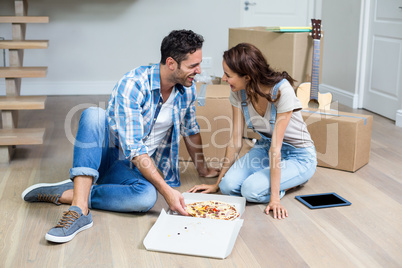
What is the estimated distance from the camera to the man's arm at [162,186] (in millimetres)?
1803

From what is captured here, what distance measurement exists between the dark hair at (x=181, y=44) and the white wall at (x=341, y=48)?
2.52 meters

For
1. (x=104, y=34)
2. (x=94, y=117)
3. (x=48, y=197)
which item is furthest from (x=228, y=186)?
(x=104, y=34)

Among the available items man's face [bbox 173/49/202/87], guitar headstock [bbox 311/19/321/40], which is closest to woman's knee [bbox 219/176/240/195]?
man's face [bbox 173/49/202/87]

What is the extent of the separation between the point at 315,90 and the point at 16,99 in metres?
1.83

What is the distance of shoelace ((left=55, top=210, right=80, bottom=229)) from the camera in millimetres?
1767

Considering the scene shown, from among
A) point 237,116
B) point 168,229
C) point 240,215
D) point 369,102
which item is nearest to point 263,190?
point 240,215

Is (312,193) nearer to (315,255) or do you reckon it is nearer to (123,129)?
(315,255)

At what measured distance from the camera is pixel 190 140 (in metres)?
2.31

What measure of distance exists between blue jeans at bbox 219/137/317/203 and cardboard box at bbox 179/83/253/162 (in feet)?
1.32

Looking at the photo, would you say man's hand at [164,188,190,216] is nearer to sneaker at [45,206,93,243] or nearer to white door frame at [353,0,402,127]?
sneaker at [45,206,93,243]

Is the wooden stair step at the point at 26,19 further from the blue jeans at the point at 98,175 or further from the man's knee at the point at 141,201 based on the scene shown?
the man's knee at the point at 141,201

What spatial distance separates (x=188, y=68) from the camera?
191cm

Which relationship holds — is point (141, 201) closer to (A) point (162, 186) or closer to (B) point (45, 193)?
(A) point (162, 186)

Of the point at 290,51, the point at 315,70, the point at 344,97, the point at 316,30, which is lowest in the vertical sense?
the point at 344,97
